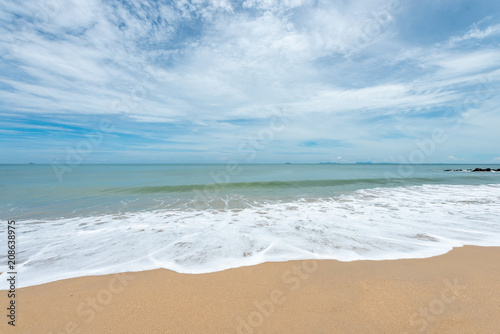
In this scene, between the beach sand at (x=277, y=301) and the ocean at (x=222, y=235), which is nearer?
the beach sand at (x=277, y=301)

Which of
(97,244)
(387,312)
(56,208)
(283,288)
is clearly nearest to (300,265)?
→ (283,288)

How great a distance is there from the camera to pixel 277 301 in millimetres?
3240

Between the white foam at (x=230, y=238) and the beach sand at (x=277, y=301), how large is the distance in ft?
1.86

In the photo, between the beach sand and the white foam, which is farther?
the white foam

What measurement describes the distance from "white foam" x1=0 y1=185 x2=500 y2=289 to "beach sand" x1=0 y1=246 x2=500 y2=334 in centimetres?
57

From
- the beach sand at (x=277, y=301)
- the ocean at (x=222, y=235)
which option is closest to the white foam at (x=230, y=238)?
the ocean at (x=222, y=235)

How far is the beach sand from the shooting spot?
2.76m

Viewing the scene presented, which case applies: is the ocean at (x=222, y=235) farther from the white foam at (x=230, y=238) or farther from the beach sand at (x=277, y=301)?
the beach sand at (x=277, y=301)

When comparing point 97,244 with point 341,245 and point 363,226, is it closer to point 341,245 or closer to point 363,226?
point 341,245

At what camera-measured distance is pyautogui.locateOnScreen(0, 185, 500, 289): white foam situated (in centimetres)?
469

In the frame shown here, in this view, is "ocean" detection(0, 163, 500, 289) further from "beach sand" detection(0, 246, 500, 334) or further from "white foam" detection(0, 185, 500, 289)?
"beach sand" detection(0, 246, 500, 334)

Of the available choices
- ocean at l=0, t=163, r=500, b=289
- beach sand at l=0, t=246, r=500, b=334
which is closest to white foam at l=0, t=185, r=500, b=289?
ocean at l=0, t=163, r=500, b=289

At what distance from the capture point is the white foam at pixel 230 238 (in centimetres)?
469

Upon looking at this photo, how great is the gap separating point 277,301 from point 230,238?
314cm
